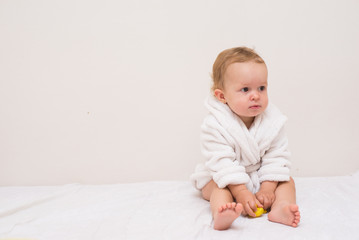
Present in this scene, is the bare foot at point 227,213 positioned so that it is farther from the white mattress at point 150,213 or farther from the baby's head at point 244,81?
the baby's head at point 244,81

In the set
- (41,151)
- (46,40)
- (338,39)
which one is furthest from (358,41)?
(41,151)

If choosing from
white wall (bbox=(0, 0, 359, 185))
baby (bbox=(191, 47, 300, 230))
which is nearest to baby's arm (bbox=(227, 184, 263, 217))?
baby (bbox=(191, 47, 300, 230))

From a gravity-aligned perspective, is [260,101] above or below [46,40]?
below

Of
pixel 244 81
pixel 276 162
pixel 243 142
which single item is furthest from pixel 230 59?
pixel 276 162

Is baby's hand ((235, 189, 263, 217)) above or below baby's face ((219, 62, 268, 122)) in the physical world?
below

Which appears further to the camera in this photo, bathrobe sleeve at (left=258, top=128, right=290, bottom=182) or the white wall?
the white wall

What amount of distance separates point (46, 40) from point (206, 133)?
82 centimetres

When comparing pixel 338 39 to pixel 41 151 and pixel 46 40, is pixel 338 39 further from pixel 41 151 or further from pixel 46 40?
pixel 41 151

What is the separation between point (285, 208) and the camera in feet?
3.07

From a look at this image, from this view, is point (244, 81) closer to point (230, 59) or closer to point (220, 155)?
point (230, 59)

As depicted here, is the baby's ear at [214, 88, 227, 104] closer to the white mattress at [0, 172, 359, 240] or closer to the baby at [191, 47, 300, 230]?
the baby at [191, 47, 300, 230]

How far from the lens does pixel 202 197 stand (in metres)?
1.23

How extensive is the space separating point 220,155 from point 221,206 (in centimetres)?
24

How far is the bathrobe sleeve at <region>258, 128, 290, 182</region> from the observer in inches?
44.6
